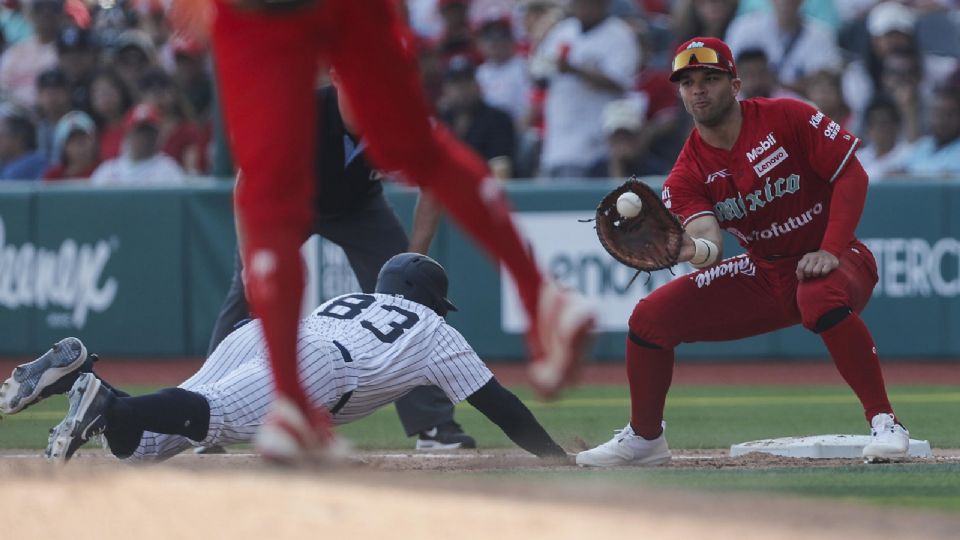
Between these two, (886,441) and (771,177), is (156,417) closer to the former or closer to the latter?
(771,177)

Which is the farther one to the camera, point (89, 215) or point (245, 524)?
point (89, 215)

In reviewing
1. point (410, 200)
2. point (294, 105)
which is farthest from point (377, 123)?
point (410, 200)

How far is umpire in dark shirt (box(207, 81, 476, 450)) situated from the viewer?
6.75m

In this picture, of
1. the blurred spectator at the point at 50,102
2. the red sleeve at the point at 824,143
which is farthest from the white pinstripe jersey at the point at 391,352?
the blurred spectator at the point at 50,102

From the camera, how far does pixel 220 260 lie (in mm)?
11445

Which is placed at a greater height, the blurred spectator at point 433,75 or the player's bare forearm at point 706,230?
the blurred spectator at point 433,75

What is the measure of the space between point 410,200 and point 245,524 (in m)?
7.57

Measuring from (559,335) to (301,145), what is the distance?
2.75ft

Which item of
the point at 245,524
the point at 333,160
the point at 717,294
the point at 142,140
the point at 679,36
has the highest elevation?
the point at 679,36

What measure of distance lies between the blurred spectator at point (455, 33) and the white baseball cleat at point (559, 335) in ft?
29.3

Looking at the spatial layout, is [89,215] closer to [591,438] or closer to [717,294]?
[591,438]

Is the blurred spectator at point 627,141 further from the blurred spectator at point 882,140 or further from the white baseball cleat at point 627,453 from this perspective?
the white baseball cleat at point 627,453

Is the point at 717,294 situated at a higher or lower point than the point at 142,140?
lower

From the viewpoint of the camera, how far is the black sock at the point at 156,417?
510 cm
